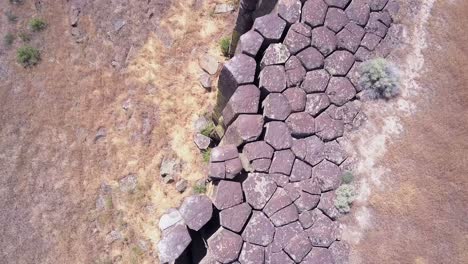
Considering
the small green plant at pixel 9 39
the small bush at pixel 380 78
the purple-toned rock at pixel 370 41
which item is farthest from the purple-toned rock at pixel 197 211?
the small green plant at pixel 9 39

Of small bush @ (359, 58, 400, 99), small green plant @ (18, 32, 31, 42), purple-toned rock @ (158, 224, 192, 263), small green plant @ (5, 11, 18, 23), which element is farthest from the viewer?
small green plant @ (5, 11, 18, 23)

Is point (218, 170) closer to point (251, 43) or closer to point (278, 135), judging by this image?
point (278, 135)

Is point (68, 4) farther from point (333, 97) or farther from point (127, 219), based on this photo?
point (333, 97)

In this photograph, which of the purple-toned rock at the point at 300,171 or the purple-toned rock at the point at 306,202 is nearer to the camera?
the purple-toned rock at the point at 306,202

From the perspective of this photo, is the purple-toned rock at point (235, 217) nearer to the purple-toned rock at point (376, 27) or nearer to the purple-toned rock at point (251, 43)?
the purple-toned rock at point (251, 43)

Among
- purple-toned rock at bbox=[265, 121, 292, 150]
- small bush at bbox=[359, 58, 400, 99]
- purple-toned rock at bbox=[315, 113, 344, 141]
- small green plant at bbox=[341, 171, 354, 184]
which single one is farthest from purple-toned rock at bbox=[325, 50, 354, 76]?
small green plant at bbox=[341, 171, 354, 184]

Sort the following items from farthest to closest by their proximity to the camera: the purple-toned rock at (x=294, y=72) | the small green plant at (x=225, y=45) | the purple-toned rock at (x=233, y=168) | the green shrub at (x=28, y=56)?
the green shrub at (x=28, y=56) → the small green plant at (x=225, y=45) → the purple-toned rock at (x=294, y=72) → the purple-toned rock at (x=233, y=168)

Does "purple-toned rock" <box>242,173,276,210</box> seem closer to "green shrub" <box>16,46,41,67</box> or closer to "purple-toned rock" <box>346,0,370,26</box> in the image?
"purple-toned rock" <box>346,0,370,26</box>
